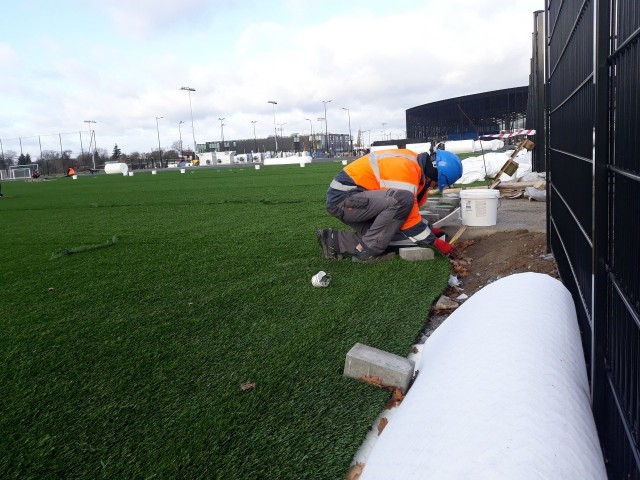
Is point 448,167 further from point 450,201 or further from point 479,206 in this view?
point 450,201

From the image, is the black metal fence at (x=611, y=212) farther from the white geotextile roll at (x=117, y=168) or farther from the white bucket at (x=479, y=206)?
the white geotextile roll at (x=117, y=168)

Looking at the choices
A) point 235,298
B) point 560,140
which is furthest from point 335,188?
point 560,140

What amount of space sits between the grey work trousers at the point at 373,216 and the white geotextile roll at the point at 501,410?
108 inches

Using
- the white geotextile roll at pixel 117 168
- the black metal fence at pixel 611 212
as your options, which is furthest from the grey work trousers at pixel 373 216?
the white geotextile roll at pixel 117 168

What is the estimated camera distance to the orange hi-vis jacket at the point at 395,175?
520cm

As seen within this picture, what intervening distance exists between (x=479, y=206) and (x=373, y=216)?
218cm

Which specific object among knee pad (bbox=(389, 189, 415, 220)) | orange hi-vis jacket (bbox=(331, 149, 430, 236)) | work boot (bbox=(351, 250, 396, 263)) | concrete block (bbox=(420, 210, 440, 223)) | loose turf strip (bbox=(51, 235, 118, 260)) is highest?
orange hi-vis jacket (bbox=(331, 149, 430, 236))

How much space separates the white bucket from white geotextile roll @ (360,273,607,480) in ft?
14.9

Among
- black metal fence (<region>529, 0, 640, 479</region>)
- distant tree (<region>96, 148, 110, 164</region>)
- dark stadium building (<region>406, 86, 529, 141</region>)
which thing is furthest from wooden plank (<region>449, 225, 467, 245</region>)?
distant tree (<region>96, 148, 110, 164</region>)

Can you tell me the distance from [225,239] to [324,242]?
7.26 ft

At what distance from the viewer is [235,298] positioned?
4.32 meters

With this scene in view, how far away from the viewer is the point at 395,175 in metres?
5.23

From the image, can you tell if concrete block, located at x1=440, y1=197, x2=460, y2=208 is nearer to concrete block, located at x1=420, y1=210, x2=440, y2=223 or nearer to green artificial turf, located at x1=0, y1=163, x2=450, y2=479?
concrete block, located at x1=420, y1=210, x2=440, y2=223

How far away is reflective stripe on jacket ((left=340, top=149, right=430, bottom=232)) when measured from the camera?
5.20 meters
